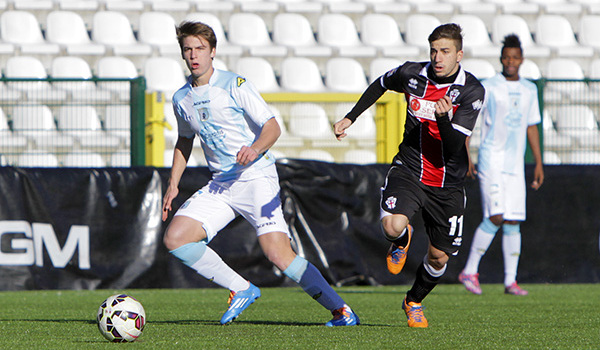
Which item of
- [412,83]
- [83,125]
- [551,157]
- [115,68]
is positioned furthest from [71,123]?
[551,157]

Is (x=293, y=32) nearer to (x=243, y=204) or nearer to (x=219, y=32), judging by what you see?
(x=219, y=32)

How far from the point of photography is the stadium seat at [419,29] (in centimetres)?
1459

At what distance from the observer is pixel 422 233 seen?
9.63 meters

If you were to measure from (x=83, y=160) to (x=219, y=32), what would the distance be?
4844mm

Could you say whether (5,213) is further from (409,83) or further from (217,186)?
(409,83)

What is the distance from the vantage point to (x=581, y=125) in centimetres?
1067

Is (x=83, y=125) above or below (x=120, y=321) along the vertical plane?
above

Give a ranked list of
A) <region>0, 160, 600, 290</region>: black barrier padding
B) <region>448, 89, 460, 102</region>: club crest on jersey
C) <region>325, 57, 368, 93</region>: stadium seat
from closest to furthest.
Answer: <region>448, 89, 460, 102</region>: club crest on jersey < <region>0, 160, 600, 290</region>: black barrier padding < <region>325, 57, 368, 93</region>: stadium seat

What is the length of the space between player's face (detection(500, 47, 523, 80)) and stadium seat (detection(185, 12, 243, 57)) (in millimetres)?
5915

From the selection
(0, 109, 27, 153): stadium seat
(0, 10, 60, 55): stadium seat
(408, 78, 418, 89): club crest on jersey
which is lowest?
(0, 109, 27, 153): stadium seat

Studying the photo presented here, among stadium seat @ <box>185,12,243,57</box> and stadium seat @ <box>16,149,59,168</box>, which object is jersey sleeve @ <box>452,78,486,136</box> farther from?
stadium seat @ <box>185,12,243,57</box>

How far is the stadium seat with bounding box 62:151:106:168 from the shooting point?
9.80m

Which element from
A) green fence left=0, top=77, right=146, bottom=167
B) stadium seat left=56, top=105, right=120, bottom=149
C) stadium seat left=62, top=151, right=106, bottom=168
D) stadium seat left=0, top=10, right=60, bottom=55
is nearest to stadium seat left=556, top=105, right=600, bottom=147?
green fence left=0, top=77, right=146, bottom=167

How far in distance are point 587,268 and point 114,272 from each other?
5.09 meters
